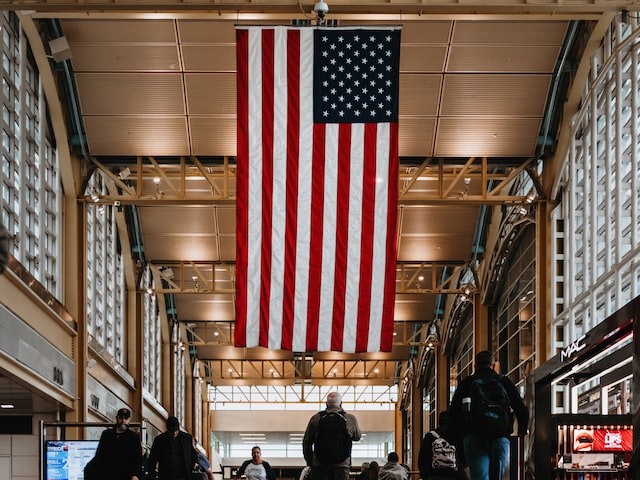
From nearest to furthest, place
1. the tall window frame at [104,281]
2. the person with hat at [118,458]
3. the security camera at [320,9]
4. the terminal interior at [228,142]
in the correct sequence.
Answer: the person with hat at [118,458] → the security camera at [320,9] → the terminal interior at [228,142] → the tall window frame at [104,281]

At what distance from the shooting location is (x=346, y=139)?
17422 millimetres

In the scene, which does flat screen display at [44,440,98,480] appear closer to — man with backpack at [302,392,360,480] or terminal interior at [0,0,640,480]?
terminal interior at [0,0,640,480]

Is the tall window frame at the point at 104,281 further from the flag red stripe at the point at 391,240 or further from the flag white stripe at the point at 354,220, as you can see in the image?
the flag red stripe at the point at 391,240

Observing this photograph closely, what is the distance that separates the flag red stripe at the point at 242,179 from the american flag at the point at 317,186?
0.01 meters

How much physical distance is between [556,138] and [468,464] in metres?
18.7

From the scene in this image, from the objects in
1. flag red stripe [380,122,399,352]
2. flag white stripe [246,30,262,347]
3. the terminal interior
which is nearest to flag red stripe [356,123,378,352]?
flag red stripe [380,122,399,352]

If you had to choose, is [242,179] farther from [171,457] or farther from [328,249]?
[171,457]

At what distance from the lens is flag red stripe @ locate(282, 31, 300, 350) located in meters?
17.3

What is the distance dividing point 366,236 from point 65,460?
617 cm

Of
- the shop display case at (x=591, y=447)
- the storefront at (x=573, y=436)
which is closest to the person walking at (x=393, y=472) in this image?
the storefront at (x=573, y=436)

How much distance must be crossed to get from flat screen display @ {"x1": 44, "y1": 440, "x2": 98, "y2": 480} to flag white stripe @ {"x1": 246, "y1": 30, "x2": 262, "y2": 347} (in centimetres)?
443

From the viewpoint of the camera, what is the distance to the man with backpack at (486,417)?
11078 millimetres

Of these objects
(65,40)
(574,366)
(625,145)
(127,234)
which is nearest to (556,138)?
(625,145)

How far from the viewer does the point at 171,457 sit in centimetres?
1557
